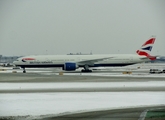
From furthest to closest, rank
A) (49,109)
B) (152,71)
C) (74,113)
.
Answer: (152,71) < (49,109) < (74,113)

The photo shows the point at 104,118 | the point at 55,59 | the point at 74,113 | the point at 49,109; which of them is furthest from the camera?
the point at 55,59

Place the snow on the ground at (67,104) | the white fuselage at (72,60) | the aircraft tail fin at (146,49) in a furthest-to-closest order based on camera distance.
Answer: the aircraft tail fin at (146,49), the white fuselage at (72,60), the snow on the ground at (67,104)

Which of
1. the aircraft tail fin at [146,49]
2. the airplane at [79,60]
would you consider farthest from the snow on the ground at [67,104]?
the aircraft tail fin at [146,49]

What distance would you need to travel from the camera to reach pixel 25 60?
62562 mm

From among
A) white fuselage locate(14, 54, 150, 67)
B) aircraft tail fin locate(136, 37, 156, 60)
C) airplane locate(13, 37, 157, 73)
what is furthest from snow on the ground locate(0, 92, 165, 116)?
aircraft tail fin locate(136, 37, 156, 60)

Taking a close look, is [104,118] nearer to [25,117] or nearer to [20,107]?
[25,117]

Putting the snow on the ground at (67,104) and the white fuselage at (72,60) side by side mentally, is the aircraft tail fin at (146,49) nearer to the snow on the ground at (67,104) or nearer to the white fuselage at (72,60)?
the white fuselage at (72,60)

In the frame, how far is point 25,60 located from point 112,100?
44339 millimetres

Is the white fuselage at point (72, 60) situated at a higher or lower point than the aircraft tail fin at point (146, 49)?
lower

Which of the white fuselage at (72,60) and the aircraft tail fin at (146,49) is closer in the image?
the white fuselage at (72,60)

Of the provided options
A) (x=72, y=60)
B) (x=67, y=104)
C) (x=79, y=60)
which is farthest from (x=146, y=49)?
(x=67, y=104)

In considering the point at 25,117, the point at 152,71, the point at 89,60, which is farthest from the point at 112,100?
the point at 89,60

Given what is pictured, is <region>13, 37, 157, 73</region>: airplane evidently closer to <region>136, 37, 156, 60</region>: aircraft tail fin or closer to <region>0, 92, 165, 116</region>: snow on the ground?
<region>136, 37, 156, 60</region>: aircraft tail fin

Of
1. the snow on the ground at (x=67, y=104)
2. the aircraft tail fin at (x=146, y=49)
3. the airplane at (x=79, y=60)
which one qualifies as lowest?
the snow on the ground at (x=67, y=104)
